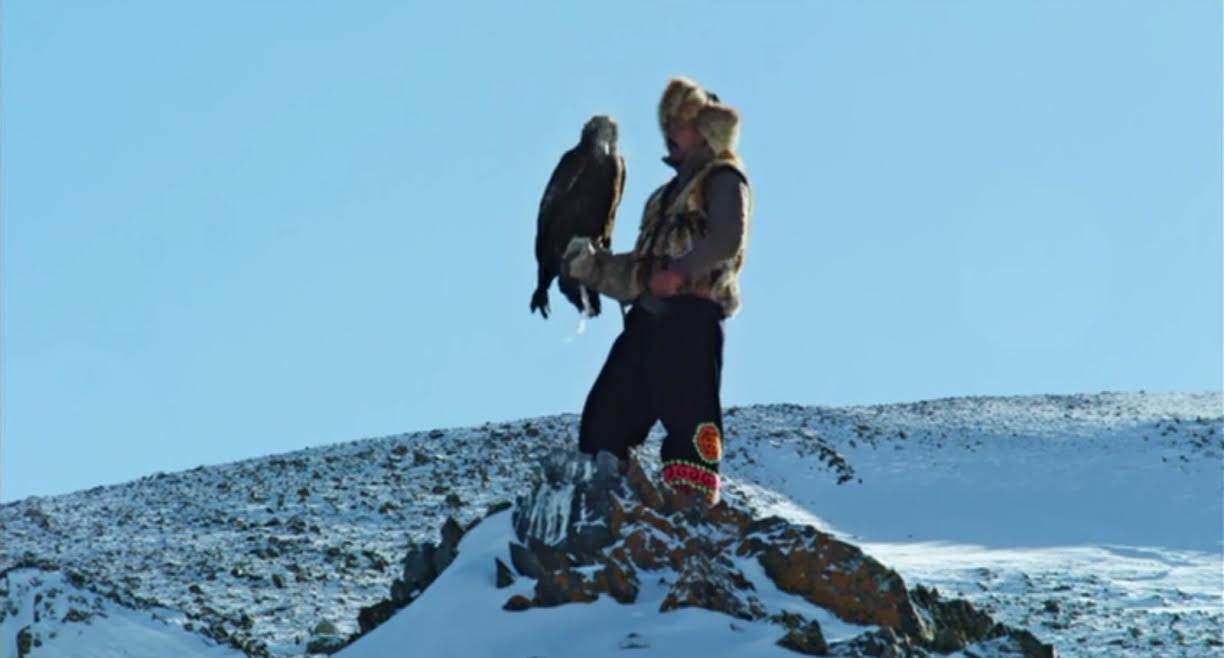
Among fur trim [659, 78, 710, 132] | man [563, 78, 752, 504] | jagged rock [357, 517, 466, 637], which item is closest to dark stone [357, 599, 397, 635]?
jagged rock [357, 517, 466, 637]

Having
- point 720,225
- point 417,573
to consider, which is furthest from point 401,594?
point 720,225

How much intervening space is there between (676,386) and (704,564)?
1.19 m

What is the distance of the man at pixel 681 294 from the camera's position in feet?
29.4

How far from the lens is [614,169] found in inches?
373

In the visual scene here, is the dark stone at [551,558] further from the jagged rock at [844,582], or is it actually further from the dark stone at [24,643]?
the dark stone at [24,643]

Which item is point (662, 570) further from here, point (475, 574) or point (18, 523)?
point (18, 523)

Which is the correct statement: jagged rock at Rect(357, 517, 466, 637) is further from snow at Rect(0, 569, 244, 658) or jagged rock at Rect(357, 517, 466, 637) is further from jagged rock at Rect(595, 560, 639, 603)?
snow at Rect(0, 569, 244, 658)

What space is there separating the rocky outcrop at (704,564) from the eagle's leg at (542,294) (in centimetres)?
115

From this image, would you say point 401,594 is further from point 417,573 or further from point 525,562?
point 525,562

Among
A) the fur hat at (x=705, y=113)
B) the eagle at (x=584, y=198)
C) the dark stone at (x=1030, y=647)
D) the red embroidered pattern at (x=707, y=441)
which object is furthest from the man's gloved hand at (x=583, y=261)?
the dark stone at (x=1030, y=647)

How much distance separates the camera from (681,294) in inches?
355

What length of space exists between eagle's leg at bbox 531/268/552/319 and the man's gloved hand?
44 centimetres

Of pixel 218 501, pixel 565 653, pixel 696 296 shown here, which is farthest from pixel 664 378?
pixel 218 501

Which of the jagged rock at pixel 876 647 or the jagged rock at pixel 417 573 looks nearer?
the jagged rock at pixel 876 647
